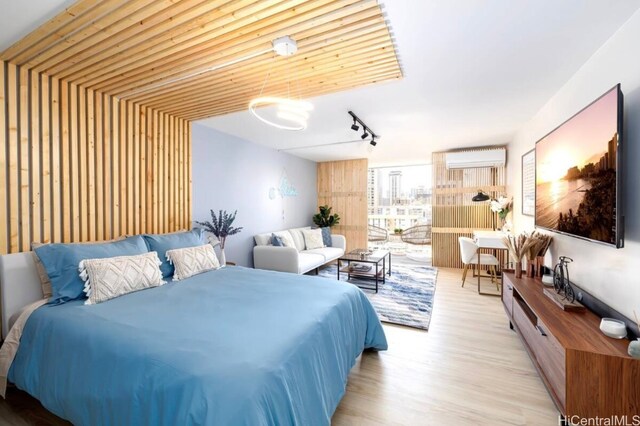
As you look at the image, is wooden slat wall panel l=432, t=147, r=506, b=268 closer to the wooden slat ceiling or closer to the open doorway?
the open doorway

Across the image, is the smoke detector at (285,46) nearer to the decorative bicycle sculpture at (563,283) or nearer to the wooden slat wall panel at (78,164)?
the wooden slat wall panel at (78,164)

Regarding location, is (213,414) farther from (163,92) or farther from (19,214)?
(163,92)

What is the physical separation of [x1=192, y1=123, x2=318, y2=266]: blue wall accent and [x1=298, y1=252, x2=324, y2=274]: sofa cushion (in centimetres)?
99

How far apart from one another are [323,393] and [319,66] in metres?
2.41

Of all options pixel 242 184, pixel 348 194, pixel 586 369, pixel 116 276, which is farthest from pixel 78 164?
pixel 348 194

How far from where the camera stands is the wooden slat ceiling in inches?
65.4

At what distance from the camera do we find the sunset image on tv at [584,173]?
1.72 meters

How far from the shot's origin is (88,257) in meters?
2.20

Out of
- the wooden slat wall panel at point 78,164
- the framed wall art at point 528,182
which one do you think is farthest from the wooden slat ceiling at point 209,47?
the framed wall art at point 528,182

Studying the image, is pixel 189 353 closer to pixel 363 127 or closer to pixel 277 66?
pixel 277 66

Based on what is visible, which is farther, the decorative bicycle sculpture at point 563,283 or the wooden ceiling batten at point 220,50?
the decorative bicycle sculpture at point 563,283

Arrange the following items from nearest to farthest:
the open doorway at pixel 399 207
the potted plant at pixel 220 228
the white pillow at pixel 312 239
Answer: the potted plant at pixel 220 228 < the white pillow at pixel 312 239 < the open doorway at pixel 399 207

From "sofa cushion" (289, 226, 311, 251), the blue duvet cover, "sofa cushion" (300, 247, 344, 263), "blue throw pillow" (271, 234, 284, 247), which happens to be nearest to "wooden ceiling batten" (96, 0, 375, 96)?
the blue duvet cover

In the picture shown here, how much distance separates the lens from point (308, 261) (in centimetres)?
462
